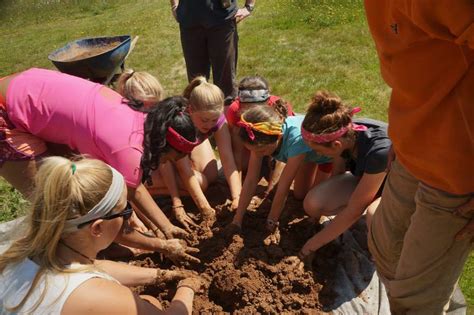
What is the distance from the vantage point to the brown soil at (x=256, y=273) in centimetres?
259

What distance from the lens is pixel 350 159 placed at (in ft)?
9.41

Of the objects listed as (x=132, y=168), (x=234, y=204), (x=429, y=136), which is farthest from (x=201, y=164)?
(x=429, y=136)

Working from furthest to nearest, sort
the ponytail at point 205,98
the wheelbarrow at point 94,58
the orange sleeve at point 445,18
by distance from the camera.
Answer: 1. the wheelbarrow at point 94,58
2. the ponytail at point 205,98
3. the orange sleeve at point 445,18

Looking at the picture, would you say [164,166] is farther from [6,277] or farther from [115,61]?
[6,277]

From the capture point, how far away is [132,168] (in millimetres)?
2525

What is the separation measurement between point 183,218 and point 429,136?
1918 millimetres

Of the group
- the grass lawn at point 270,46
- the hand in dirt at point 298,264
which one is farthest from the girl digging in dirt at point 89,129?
the grass lawn at point 270,46

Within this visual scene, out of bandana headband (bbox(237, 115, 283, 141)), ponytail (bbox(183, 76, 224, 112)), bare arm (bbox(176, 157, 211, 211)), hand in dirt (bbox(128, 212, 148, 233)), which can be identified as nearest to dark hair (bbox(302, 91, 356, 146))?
bandana headband (bbox(237, 115, 283, 141))

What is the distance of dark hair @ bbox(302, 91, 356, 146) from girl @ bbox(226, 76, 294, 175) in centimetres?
68

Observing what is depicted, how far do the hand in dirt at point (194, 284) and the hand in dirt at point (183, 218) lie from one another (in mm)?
517

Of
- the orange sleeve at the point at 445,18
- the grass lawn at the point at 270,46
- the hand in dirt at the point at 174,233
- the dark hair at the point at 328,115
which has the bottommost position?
the grass lawn at the point at 270,46

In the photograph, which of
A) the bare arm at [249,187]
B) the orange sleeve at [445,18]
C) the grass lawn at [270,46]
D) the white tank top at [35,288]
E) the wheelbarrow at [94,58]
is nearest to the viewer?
the orange sleeve at [445,18]

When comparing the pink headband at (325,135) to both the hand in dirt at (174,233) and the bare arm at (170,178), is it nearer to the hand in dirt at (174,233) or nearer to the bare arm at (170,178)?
the hand in dirt at (174,233)

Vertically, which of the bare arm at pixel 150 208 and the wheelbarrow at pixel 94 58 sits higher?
the wheelbarrow at pixel 94 58
